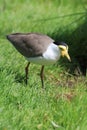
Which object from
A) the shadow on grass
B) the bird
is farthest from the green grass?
the bird

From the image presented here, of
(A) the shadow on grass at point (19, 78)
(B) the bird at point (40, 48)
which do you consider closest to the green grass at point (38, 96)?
(A) the shadow on grass at point (19, 78)

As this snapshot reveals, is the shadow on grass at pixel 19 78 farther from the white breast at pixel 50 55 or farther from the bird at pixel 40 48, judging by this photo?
the white breast at pixel 50 55

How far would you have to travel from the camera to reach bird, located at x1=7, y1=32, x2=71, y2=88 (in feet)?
21.4

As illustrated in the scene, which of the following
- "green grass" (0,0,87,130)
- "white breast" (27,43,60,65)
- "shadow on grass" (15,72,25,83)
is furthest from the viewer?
"shadow on grass" (15,72,25,83)

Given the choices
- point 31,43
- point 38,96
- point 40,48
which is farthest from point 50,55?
point 38,96

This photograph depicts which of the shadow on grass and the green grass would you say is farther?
the shadow on grass

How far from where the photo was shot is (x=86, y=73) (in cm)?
780

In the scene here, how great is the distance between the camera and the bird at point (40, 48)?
652 cm

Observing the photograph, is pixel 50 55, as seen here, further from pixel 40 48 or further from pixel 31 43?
pixel 31 43

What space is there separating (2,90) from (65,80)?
1.79 metres

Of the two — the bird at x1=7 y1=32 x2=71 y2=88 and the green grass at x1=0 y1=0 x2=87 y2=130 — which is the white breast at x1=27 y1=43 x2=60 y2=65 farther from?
the green grass at x1=0 y1=0 x2=87 y2=130

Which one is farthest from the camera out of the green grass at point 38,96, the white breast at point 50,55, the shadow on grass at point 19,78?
the shadow on grass at point 19,78

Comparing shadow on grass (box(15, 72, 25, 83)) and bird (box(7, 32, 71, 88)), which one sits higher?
bird (box(7, 32, 71, 88))

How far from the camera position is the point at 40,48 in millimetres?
6578
